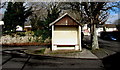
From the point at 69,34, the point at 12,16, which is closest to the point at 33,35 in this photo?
the point at 12,16

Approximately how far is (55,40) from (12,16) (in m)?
13.1

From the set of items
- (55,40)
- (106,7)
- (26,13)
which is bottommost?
(55,40)

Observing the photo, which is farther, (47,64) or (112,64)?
(47,64)

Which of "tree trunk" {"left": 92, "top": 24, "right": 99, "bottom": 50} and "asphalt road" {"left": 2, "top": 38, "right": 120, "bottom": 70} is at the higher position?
"tree trunk" {"left": 92, "top": 24, "right": 99, "bottom": 50}

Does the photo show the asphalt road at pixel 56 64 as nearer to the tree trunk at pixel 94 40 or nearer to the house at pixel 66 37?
the tree trunk at pixel 94 40

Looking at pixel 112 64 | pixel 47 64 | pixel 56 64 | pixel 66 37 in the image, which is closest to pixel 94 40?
pixel 66 37

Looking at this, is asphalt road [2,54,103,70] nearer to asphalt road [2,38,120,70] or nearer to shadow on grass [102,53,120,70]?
asphalt road [2,38,120,70]

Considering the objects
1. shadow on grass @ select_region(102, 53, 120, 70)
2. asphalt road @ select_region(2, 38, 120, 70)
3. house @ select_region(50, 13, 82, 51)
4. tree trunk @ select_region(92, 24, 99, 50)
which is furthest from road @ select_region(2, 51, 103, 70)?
house @ select_region(50, 13, 82, 51)

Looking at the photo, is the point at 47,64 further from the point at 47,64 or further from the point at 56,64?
the point at 56,64

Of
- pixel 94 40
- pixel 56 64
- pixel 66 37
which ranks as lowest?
pixel 56 64

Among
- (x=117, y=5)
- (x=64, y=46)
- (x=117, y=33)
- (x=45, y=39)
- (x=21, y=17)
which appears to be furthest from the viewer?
(x=117, y=33)

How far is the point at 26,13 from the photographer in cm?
3016

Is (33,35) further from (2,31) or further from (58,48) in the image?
(58,48)

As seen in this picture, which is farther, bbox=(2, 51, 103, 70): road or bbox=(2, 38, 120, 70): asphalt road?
bbox=(2, 51, 103, 70): road
